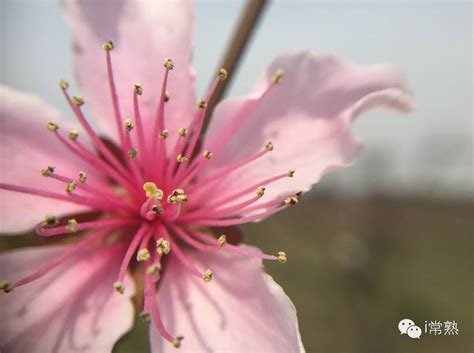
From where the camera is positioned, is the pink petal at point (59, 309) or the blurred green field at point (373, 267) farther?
the blurred green field at point (373, 267)

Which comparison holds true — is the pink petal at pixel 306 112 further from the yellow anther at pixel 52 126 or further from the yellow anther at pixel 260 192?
the yellow anther at pixel 52 126

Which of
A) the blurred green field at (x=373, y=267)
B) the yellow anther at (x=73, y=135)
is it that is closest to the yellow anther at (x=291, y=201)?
the yellow anther at (x=73, y=135)

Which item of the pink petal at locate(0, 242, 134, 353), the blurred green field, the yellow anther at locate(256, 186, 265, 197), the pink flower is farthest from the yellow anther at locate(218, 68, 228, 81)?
the blurred green field

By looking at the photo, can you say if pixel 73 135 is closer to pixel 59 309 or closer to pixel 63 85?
pixel 63 85

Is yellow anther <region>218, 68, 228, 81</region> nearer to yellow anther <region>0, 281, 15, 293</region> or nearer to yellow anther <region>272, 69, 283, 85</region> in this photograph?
yellow anther <region>272, 69, 283, 85</region>

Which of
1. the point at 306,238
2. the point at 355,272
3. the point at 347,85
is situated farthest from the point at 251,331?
the point at 306,238

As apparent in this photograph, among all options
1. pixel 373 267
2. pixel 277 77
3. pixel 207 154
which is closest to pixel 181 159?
pixel 207 154

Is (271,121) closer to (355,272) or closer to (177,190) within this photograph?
(177,190)
